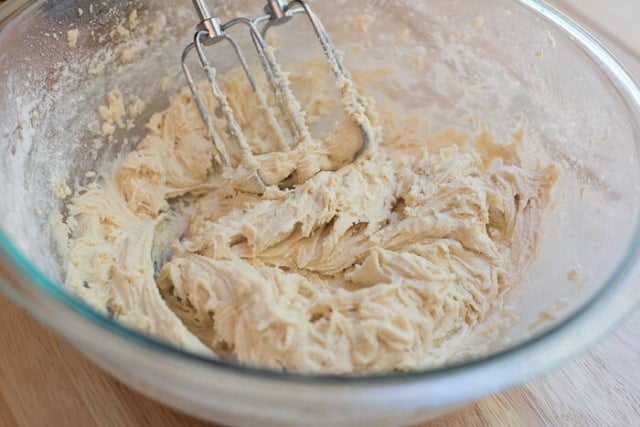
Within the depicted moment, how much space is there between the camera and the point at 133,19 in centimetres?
143

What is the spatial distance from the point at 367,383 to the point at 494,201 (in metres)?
0.74

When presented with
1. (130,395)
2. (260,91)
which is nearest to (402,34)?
(260,91)

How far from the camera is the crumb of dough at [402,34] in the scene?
5.23ft

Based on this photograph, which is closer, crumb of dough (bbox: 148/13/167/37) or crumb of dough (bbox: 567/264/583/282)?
crumb of dough (bbox: 567/264/583/282)

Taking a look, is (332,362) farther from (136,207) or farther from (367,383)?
(136,207)

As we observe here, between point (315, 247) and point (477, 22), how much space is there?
75 centimetres

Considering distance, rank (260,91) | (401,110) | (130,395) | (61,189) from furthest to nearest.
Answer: (401,110) < (260,91) < (61,189) < (130,395)

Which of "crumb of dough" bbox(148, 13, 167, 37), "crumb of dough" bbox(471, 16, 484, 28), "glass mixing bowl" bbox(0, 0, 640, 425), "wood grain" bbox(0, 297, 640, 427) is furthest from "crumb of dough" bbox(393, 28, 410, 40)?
"wood grain" bbox(0, 297, 640, 427)

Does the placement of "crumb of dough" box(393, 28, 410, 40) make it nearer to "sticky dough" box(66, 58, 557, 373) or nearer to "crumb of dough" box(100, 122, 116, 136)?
"sticky dough" box(66, 58, 557, 373)

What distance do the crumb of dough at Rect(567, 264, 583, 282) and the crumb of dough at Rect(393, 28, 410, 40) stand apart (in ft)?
2.72

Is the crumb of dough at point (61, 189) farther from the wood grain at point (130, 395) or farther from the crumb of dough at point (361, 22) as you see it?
the crumb of dough at point (361, 22)

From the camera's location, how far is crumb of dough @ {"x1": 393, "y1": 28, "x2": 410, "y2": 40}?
159 cm

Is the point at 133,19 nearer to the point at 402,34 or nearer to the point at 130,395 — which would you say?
the point at 402,34

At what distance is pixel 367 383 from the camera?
0.71 metres
